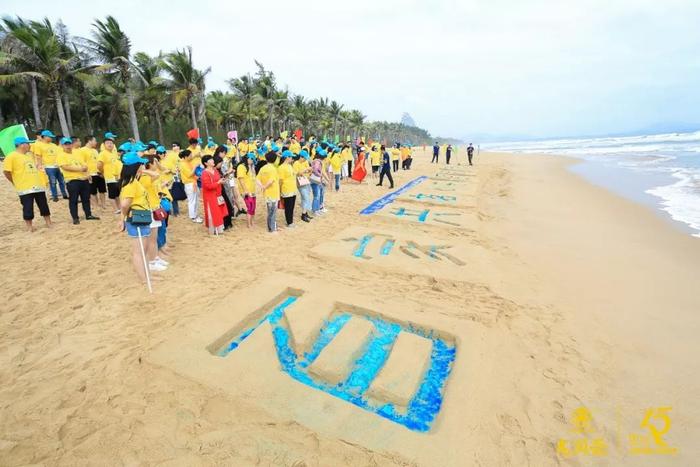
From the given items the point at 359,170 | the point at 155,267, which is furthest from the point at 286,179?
the point at 359,170

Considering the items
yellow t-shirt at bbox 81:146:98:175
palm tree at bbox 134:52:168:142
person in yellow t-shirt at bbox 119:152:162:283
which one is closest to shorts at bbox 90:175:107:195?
yellow t-shirt at bbox 81:146:98:175

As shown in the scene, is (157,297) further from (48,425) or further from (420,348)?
(420,348)

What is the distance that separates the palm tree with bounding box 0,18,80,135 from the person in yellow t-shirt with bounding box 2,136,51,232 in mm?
15275

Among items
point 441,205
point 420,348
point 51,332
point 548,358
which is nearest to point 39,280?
point 51,332

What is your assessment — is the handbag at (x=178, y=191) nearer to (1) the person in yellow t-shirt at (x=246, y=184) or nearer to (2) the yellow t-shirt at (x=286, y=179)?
(1) the person in yellow t-shirt at (x=246, y=184)

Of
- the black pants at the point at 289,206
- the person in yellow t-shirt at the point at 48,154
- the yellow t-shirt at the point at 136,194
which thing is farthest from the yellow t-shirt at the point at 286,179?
the person in yellow t-shirt at the point at 48,154

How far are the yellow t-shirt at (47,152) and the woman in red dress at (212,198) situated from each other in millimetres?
4371

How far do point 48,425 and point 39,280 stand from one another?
3214 millimetres

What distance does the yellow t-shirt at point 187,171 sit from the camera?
7113 mm

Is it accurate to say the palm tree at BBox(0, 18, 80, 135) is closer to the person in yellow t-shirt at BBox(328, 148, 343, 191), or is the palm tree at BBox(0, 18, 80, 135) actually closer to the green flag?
the green flag

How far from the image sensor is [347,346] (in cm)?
347

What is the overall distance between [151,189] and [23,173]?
10.8 feet

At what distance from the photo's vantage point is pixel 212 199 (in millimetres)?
6664

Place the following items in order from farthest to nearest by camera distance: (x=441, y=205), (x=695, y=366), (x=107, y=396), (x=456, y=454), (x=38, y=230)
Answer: (x=441, y=205) → (x=38, y=230) → (x=695, y=366) → (x=107, y=396) → (x=456, y=454)
